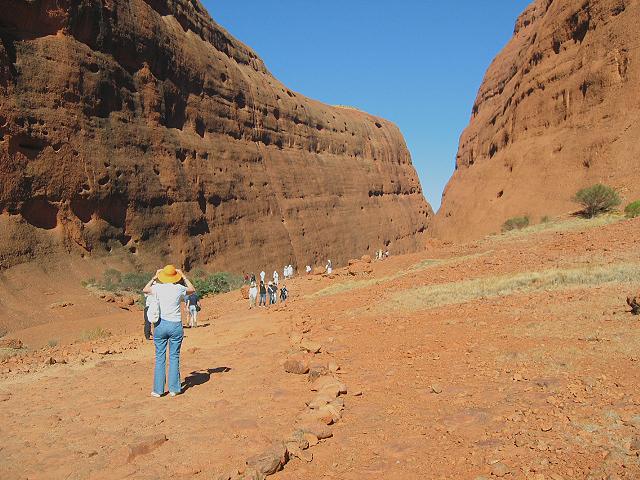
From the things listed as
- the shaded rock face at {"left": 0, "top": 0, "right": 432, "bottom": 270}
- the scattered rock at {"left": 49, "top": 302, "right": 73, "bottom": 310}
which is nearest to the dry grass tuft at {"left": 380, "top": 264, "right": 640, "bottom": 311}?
the scattered rock at {"left": 49, "top": 302, "right": 73, "bottom": 310}

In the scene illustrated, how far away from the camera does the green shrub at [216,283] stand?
27.8m

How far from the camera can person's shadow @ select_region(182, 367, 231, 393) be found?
7.02m

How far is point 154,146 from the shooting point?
29.2 m

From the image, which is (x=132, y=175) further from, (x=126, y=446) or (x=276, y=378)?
(x=126, y=446)

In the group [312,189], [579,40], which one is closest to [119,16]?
[312,189]

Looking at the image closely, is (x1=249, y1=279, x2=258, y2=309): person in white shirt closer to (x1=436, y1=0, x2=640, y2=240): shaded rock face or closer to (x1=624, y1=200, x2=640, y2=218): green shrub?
(x1=624, y1=200, x2=640, y2=218): green shrub

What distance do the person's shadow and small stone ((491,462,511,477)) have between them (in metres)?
4.34

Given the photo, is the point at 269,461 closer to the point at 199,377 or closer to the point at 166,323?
the point at 166,323

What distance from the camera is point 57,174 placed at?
2372cm

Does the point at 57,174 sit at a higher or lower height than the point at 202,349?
higher

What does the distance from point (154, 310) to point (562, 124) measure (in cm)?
3499

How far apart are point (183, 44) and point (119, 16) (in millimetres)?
5871

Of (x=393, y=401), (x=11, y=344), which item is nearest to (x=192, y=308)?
(x=11, y=344)

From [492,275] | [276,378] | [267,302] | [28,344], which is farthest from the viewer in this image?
[267,302]
